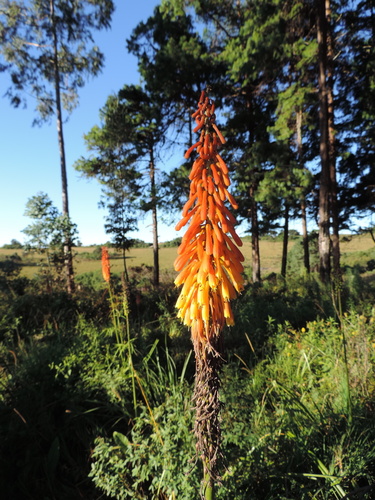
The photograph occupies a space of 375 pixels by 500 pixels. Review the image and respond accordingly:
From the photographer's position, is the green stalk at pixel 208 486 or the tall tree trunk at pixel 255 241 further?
the tall tree trunk at pixel 255 241

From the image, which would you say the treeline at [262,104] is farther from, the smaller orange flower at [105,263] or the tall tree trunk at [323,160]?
the smaller orange flower at [105,263]

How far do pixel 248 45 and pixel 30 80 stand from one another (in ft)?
33.8

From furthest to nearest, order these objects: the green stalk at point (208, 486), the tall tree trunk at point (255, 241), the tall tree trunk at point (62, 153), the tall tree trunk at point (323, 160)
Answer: the tall tree trunk at point (255, 241) < the tall tree trunk at point (62, 153) < the tall tree trunk at point (323, 160) < the green stalk at point (208, 486)

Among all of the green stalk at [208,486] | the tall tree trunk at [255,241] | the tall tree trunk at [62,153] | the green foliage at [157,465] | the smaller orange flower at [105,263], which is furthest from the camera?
the tall tree trunk at [255,241]

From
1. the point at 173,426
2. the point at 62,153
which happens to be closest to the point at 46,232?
the point at 62,153

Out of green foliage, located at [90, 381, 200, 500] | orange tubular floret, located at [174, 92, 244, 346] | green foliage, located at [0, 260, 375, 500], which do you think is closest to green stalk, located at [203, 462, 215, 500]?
green foliage, located at [0, 260, 375, 500]

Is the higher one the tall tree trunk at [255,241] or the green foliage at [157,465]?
the tall tree trunk at [255,241]

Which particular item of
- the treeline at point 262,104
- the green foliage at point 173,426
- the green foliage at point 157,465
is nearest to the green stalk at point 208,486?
the green foliage at point 173,426

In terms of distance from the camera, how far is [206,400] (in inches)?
52.3

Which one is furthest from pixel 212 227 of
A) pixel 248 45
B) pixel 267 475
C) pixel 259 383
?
pixel 248 45

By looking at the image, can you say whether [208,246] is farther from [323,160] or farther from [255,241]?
[255,241]

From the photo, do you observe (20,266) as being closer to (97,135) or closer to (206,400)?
(97,135)

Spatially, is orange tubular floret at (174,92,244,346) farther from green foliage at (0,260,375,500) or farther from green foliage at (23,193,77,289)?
green foliage at (23,193,77,289)

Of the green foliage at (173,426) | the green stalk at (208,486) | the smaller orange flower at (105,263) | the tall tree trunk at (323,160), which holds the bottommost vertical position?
the green foliage at (173,426)
